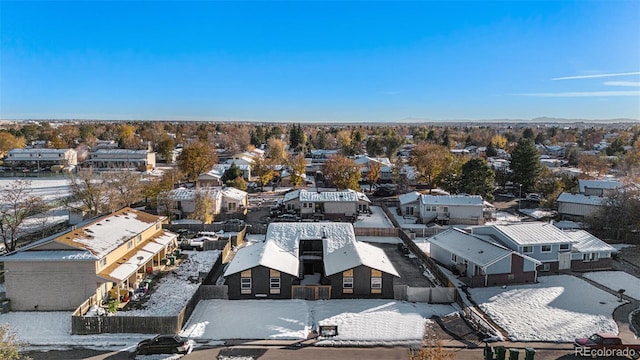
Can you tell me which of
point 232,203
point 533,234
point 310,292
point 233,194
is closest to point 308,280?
point 310,292

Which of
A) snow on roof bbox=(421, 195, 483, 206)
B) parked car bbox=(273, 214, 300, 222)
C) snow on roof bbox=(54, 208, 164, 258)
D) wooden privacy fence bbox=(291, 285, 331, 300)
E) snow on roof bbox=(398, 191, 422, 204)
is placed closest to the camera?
snow on roof bbox=(54, 208, 164, 258)

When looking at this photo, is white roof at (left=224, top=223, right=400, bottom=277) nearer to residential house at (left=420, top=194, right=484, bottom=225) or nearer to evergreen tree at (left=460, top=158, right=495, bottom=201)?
residential house at (left=420, top=194, right=484, bottom=225)

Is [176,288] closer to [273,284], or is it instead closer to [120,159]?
[273,284]

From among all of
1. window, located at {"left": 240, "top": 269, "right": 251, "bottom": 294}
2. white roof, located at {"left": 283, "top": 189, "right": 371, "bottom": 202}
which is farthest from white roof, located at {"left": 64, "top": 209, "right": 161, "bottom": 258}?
white roof, located at {"left": 283, "top": 189, "right": 371, "bottom": 202}

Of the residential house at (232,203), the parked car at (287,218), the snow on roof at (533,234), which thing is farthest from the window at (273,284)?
the residential house at (232,203)

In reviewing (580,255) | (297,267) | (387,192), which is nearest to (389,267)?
(297,267)

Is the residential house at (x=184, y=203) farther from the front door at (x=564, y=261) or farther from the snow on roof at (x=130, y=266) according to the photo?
the front door at (x=564, y=261)
